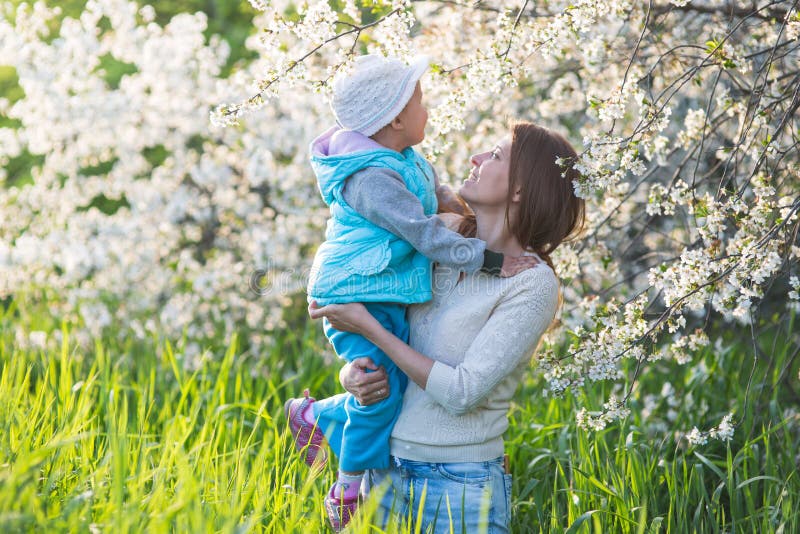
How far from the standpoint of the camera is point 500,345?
7.30 feet

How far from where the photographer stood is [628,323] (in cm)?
255

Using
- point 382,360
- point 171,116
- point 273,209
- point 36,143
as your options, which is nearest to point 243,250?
point 273,209

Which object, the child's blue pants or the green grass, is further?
the child's blue pants

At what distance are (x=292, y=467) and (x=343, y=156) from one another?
1.02m

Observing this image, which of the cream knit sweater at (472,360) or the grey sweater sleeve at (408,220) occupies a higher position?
the grey sweater sleeve at (408,220)

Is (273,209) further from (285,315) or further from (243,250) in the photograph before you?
(285,315)

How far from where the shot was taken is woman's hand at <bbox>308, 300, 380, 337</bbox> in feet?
7.52

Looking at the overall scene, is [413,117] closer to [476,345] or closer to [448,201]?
[448,201]

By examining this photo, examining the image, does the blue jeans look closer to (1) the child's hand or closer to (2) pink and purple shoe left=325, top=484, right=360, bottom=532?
(2) pink and purple shoe left=325, top=484, right=360, bottom=532

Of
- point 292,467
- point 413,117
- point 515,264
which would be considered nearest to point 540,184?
point 515,264

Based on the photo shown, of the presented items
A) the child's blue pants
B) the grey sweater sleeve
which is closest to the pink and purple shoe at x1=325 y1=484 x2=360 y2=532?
the child's blue pants

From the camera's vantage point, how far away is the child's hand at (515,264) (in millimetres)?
2311

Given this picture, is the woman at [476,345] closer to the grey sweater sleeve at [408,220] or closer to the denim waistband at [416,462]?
the denim waistband at [416,462]

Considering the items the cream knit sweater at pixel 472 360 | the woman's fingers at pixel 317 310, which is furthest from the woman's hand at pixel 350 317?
the cream knit sweater at pixel 472 360
